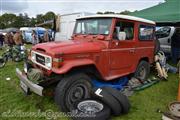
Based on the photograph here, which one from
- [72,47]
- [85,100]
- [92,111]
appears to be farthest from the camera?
[72,47]

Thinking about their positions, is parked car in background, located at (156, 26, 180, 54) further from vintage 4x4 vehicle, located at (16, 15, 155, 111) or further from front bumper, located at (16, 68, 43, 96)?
front bumper, located at (16, 68, 43, 96)

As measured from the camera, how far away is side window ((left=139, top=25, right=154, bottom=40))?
6.61 m

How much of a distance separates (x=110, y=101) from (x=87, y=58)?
43.2 inches

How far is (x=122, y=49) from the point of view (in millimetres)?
5824

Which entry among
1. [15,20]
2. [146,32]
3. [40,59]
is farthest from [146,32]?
[15,20]

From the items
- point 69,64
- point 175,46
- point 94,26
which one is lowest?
point 69,64

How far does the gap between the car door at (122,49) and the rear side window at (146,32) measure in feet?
1.65

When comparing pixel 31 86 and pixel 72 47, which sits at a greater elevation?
pixel 72 47

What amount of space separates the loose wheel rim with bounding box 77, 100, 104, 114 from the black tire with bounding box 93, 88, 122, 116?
0.13m

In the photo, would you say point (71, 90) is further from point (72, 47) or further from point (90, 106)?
point (72, 47)

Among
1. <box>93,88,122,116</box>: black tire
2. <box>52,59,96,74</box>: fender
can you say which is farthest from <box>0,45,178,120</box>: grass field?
<box>52,59,96,74</box>: fender

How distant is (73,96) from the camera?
4766 millimetres

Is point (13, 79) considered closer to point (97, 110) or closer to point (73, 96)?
point (73, 96)

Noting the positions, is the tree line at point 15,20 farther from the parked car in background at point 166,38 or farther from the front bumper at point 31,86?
the front bumper at point 31,86
